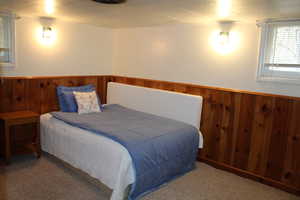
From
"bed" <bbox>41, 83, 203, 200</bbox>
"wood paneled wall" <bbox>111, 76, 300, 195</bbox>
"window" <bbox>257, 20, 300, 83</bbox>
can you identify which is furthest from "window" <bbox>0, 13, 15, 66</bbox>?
"window" <bbox>257, 20, 300, 83</bbox>

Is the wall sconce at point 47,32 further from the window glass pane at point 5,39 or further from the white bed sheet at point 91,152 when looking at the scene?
the white bed sheet at point 91,152

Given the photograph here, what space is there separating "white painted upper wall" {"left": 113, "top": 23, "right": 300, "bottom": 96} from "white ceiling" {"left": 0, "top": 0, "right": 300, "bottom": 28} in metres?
0.31

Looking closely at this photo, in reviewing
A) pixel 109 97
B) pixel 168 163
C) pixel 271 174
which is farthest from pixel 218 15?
pixel 109 97

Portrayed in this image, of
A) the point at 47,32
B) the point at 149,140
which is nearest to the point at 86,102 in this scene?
the point at 47,32

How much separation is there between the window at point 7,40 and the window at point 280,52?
10.7ft

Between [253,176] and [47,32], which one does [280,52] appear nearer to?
[253,176]

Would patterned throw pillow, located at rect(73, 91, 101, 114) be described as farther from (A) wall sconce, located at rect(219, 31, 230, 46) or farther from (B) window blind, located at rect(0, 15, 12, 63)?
(A) wall sconce, located at rect(219, 31, 230, 46)

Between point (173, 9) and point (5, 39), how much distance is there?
2329 millimetres

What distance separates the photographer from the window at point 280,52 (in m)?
2.74

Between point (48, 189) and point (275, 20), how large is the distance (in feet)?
10.2

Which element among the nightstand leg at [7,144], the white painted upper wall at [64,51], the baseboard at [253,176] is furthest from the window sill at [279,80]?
the nightstand leg at [7,144]

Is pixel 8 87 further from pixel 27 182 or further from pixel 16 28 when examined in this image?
pixel 27 182

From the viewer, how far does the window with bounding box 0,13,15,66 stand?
130 inches

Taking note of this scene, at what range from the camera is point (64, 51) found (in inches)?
157
